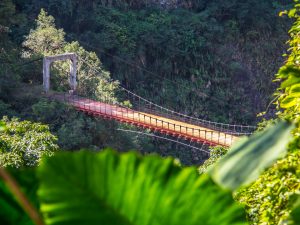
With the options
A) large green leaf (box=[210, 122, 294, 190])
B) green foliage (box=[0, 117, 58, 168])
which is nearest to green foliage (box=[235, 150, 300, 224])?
large green leaf (box=[210, 122, 294, 190])

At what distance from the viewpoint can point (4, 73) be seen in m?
9.37

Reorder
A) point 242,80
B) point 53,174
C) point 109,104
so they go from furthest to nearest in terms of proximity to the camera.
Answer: point 242,80 < point 109,104 < point 53,174

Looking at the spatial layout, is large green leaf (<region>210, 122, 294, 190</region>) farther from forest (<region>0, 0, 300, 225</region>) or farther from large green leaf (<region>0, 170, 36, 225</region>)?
large green leaf (<region>0, 170, 36, 225</region>)

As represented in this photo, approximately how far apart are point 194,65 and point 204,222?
13878 millimetres

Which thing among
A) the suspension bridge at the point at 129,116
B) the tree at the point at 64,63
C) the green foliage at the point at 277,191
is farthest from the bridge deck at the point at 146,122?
the green foliage at the point at 277,191

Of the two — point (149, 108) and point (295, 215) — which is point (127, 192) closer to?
point (295, 215)

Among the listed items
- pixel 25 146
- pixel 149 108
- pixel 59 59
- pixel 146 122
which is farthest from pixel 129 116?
pixel 25 146

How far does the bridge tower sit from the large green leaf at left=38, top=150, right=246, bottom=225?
966cm

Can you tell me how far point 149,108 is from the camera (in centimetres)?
1312

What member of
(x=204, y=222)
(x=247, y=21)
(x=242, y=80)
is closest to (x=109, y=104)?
(x=242, y=80)

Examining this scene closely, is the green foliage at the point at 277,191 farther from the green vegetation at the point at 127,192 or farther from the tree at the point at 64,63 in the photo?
the tree at the point at 64,63

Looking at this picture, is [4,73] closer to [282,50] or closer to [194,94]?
[194,94]

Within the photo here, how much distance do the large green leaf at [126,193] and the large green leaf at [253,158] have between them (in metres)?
0.02

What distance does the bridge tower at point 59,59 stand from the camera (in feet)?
32.6
